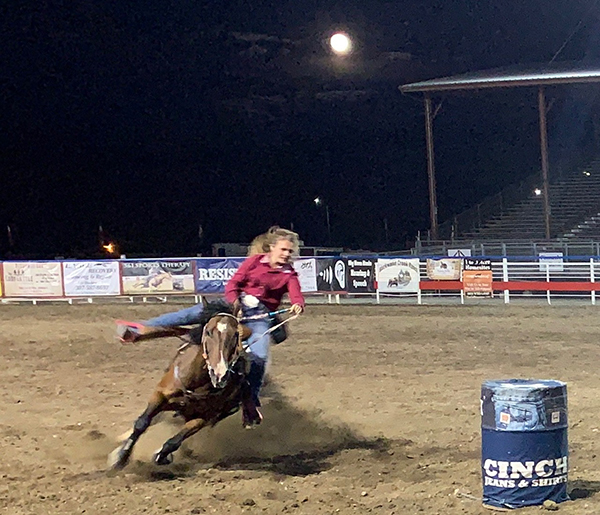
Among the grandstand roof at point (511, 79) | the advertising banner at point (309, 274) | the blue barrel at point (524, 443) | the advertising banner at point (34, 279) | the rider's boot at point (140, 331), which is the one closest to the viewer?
the blue barrel at point (524, 443)

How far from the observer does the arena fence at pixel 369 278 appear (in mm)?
20891

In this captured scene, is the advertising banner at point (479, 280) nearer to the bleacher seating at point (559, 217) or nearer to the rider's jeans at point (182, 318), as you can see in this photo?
the bleacher seating at point (559, 217)

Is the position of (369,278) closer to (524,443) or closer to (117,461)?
(117,461)

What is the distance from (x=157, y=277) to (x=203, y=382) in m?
16.5

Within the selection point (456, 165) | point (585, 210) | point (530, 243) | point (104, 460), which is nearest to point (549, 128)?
point (456, 165)

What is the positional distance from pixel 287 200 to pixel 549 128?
63.6 ft

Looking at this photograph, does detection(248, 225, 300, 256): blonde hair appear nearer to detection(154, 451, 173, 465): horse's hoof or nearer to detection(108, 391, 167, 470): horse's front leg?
detection(108, 391, 167, 470): horse's front leg

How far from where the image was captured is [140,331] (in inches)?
258

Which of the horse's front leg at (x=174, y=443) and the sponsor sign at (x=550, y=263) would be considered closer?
the horse's front leg at (x=174, y=443)

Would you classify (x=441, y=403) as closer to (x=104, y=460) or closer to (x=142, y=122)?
(x=104, y=460)

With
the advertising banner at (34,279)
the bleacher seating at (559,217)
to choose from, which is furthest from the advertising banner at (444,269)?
the bleacher seating at (559,217)

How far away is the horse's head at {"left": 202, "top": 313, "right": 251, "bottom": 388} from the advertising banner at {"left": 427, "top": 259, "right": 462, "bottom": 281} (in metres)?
15.6

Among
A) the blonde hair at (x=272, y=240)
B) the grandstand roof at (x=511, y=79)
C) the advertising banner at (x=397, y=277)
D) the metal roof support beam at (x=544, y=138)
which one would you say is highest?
the grandstand roof at (x=511, y=79)

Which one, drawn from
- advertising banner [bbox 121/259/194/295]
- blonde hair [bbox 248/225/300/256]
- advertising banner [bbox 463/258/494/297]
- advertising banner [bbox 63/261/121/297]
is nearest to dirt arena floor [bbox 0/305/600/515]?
blonde hair [bbox 248/225/300/256]
